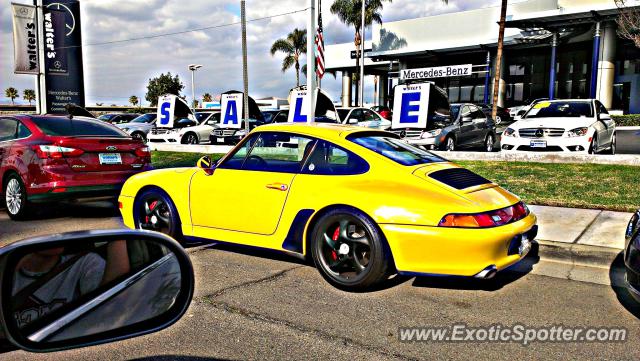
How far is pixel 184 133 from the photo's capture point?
20.1m

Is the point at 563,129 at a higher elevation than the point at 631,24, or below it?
below

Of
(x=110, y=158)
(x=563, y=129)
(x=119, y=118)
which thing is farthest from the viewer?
(x=119, y=118)

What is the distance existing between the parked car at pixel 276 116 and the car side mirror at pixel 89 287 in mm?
17501

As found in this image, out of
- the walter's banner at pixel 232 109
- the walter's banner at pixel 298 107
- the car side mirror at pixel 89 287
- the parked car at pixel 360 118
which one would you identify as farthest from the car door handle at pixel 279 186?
the parked car at pixel 360 118

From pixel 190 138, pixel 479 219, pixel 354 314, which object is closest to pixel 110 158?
pixel 354 314

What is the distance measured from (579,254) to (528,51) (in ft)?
129

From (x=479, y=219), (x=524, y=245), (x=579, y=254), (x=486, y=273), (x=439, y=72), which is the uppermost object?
(x=439, y=72)

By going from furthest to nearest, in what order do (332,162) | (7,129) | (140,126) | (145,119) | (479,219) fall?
1. (145,119)
2. (140,126)
3. (7,129)
4. (332,162)
5. (479,219)

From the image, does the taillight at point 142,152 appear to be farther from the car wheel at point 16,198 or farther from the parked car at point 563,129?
the parked car at point 563,129

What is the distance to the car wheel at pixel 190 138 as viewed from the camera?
20188 mm

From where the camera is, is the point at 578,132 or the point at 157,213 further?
the point at 578,132

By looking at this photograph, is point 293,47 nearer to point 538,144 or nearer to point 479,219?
point 538,144

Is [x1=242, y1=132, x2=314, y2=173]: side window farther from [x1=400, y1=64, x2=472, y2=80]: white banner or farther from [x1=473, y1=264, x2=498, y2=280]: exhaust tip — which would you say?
[x1=400, y1=64, x2=472, y2=80]: white banner

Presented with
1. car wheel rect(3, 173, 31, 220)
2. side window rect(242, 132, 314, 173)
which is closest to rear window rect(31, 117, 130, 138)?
car wheel rect(3, 173, 31, 220)
